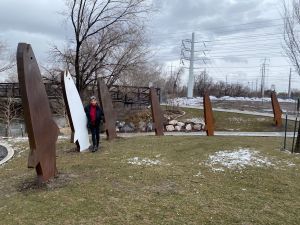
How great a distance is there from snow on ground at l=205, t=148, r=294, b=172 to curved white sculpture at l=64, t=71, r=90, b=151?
339 cm

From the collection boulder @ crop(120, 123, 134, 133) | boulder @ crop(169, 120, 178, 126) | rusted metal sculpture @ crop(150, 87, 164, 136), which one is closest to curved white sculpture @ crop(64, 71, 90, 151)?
rusted metal sculpture @ crop(150, 87, 164, 136)

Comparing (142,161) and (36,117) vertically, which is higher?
(36,117)

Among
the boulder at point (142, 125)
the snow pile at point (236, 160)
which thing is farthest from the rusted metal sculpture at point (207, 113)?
the boulder at point (142, 125)

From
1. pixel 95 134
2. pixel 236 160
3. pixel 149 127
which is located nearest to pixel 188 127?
pixel 149 127

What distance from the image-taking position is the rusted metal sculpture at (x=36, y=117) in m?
6.79

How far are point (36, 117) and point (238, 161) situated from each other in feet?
14.1

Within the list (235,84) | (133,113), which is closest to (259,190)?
(133,113)

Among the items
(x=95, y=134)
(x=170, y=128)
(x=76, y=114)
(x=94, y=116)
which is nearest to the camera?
(x=76, y=114)

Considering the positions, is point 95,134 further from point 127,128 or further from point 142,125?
point 142,125

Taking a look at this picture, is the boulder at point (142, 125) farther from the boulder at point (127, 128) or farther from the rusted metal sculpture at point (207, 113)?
the rusted metal sculpture at point (207, 113)

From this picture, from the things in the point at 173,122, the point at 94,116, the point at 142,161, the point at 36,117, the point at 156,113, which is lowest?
the point at 173,122

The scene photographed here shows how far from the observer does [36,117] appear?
23.3 feet

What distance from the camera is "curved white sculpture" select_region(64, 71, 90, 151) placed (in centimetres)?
1019

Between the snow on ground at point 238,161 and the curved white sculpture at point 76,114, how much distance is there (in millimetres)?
3394
